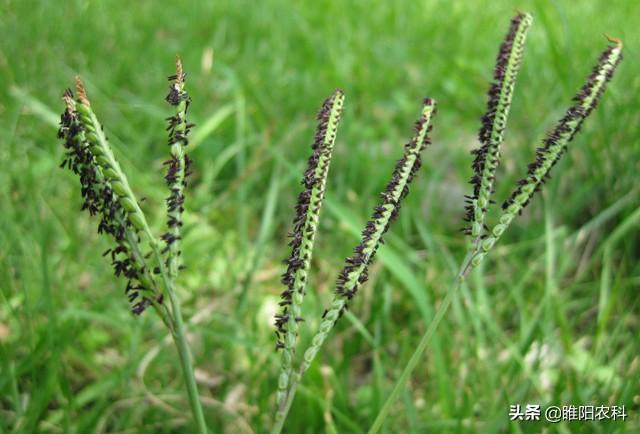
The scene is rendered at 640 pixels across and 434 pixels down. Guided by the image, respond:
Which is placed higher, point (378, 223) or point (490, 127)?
point (490, 127)

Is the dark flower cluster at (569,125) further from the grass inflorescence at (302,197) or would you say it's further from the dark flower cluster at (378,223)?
the dark flower cluster at (378,223)

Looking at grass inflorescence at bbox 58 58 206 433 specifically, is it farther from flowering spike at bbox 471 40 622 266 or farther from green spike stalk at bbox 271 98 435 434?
flowering spike at bbox 471 40 622 266

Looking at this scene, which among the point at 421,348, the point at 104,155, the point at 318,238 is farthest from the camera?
the point at 318,238

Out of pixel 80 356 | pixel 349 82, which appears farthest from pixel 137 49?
pixel 80 356

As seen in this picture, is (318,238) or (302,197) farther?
(318,238)

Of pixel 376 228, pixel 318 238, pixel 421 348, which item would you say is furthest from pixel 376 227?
pixel 318 238

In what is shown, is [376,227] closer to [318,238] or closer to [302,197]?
[302,197]

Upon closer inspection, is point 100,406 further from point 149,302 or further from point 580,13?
point 580,13
